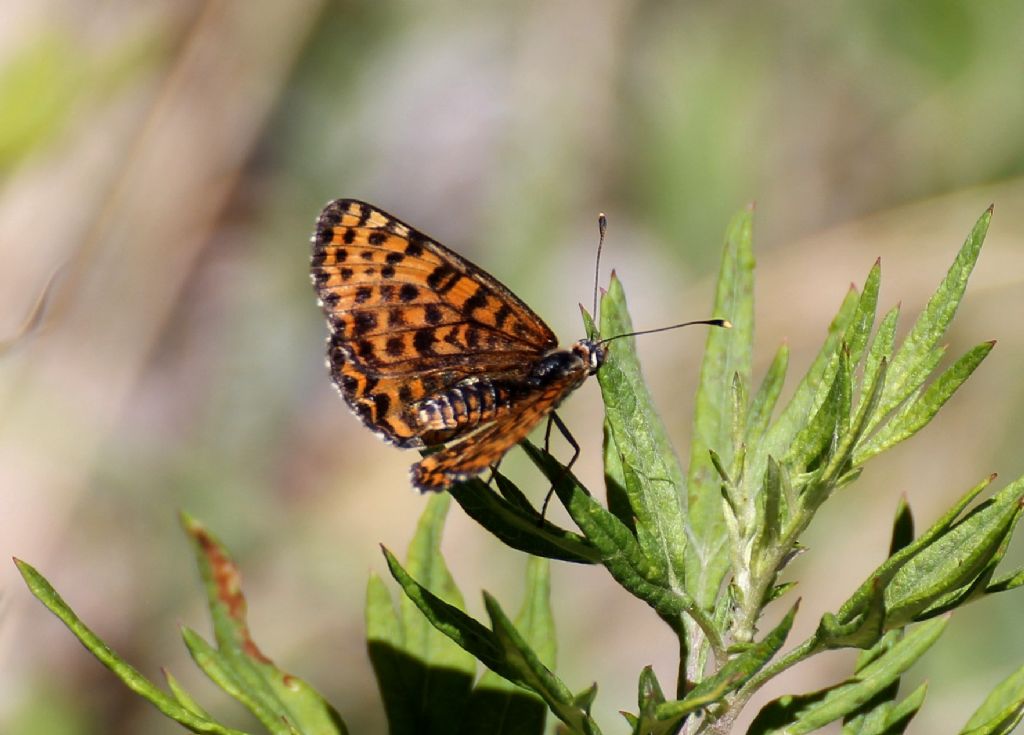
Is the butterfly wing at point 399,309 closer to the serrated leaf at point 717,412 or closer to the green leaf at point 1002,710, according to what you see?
the serrated leaf at point 717,412

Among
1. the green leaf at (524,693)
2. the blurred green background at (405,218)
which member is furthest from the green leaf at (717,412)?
the blurred green background at (405,218)

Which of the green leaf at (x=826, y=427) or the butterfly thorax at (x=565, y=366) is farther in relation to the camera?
the butterfly thorax at (x=565, y=366)

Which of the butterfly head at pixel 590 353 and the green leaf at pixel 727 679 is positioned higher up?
the butterfly head at pixel 590 353

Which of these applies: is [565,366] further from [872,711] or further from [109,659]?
[109,659]

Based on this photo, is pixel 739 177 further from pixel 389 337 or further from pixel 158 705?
pixel 158 705

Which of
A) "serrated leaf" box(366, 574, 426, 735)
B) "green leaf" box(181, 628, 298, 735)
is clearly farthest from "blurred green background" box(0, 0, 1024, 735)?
"serrated leaf" box(366, 574, 426, 735)

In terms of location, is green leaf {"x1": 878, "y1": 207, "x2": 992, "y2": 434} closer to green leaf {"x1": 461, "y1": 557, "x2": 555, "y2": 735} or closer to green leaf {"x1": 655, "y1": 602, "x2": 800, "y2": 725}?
green leaf {"x1": 655, "y1": 602, "x2": 800, "y2": 725}

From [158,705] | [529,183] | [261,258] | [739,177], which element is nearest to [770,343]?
[739,177]
